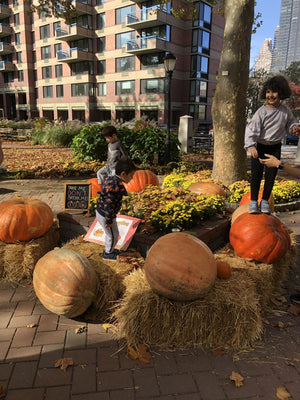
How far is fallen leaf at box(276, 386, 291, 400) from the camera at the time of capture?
2.45 meters

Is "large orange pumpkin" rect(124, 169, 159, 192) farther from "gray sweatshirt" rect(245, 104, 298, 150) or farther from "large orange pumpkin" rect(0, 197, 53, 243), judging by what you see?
"gray sweatshirt" rect(245, 104, 298, 150)

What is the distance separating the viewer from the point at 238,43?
313 inches

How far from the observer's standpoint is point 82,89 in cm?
4616

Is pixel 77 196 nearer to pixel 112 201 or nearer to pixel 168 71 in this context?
pixel 112 201

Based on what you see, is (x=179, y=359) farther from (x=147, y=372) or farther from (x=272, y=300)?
(x=272, y=300)

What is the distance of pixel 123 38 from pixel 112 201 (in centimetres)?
4353

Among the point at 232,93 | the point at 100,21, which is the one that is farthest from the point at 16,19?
the point at 232,93

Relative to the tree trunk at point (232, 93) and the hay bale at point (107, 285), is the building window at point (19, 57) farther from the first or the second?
the hay bale at point (107, 285)

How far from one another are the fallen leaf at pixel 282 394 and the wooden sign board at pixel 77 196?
3788 mm

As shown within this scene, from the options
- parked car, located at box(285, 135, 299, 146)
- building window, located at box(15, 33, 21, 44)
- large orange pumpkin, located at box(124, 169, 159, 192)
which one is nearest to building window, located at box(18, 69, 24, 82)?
→ building window, located at box(15, 33, 21, 44)

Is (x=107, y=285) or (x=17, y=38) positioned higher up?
(x=17, y=38)

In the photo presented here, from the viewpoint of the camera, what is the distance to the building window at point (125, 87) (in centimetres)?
4144

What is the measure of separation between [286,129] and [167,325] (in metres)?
2.95

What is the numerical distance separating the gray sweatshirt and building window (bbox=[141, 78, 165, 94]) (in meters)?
36.3
